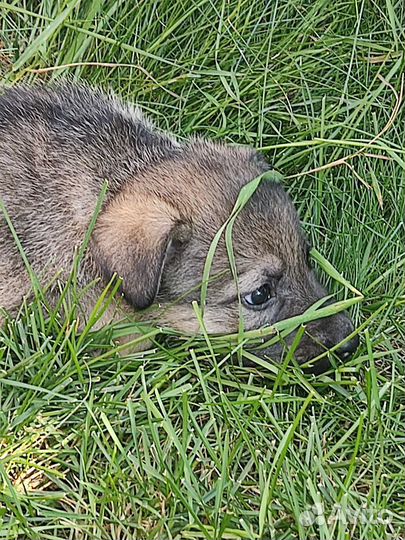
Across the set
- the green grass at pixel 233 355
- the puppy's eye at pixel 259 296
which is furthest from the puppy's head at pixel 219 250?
the green grass at pixel 233 355

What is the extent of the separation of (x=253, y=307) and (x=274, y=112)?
3.92 ft

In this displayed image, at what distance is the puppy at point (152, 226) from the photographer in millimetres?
3459

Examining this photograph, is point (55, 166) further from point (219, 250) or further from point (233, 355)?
point (233, 355)

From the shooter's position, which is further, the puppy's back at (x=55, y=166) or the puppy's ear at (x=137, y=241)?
the puppy's back at (x=55, y=166)

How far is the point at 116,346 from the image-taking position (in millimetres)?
3590

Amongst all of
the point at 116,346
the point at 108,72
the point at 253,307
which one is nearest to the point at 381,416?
the point at 253,307

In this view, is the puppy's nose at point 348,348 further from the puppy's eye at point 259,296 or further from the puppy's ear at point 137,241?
the puppy's ear at point 137,241

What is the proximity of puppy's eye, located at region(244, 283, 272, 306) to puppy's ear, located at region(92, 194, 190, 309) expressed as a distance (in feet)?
1.04

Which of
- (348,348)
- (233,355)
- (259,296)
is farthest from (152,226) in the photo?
(348,348)

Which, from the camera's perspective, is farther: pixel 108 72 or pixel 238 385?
pixel 108 72

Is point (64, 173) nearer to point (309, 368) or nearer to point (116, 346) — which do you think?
point (116, 346)

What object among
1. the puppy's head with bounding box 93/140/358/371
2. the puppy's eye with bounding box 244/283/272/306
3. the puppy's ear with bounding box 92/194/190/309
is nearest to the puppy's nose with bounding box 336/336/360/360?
the puppy's head with bounding box 93/140/358/371

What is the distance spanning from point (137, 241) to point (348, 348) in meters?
0.88

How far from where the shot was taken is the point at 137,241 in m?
3.37
